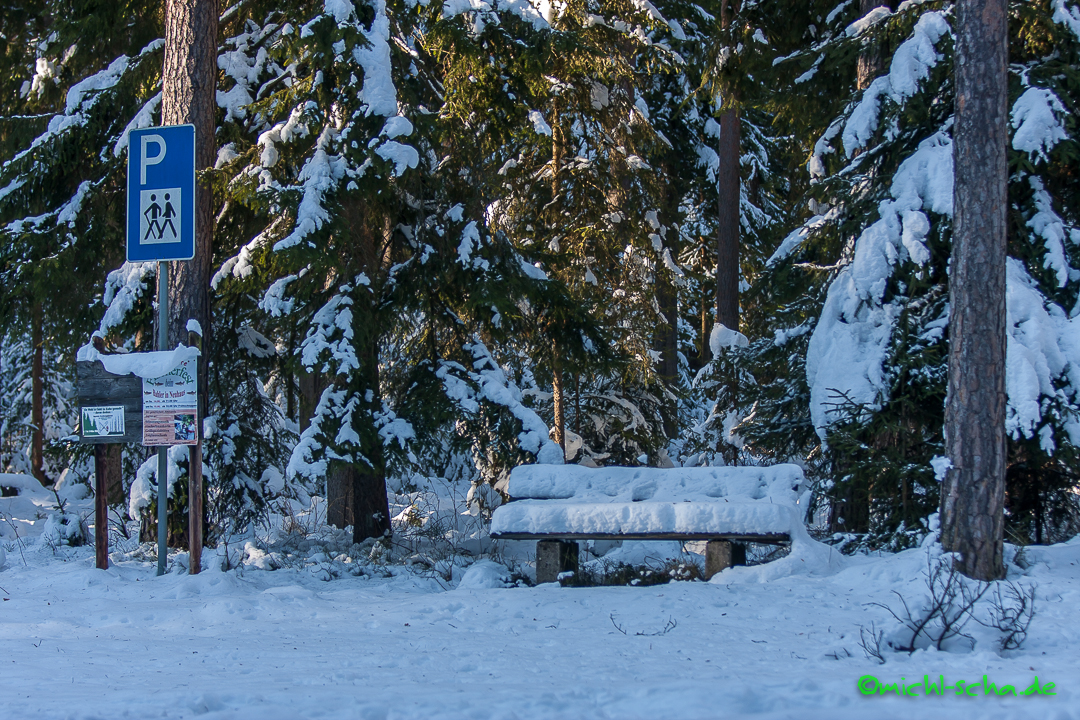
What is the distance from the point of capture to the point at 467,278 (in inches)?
341

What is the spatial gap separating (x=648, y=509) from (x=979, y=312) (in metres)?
2.93

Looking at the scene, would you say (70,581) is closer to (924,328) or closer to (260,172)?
(260,172)

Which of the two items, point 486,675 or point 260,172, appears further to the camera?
point 260,172

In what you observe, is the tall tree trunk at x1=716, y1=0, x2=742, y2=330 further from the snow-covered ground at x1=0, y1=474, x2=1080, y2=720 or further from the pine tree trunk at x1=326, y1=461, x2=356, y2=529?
the snow-covered ground at x1=0, y1=474, x2=1080, y2=720

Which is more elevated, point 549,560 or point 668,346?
point 668,346

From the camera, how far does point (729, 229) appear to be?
14.2m

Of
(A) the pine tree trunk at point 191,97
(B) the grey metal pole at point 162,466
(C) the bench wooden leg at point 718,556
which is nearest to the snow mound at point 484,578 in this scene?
(C) the bench wooden leg at point 718,556

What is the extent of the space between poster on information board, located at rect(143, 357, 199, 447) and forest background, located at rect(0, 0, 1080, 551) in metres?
1.01

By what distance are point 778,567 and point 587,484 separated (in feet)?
5.88

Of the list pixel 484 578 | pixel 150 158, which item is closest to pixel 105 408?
pixel 150 158

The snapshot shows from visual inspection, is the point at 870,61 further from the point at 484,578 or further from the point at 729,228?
the point at 484,578

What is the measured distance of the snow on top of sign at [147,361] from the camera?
7.07m

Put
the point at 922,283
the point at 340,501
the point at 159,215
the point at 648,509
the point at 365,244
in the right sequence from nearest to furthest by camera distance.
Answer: the point at 648,509
the point at 159,215
the point at 922,283
the point at 365,244
the point at 340,501

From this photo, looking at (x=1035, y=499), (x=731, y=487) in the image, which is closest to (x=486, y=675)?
(x=731, y=487)
